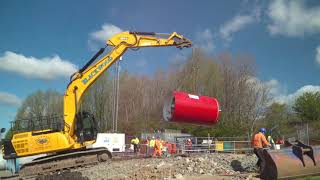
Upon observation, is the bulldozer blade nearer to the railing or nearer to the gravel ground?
the gravel ground

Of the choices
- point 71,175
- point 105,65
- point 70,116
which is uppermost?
point 105,65

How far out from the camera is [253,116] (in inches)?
2237

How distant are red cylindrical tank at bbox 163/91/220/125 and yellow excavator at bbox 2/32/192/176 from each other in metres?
6.82

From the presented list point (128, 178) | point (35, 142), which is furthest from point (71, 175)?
point (35, 142)

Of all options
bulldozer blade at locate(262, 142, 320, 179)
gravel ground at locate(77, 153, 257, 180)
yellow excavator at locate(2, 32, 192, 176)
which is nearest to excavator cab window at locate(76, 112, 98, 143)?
yellow excavator at locate(2, 32, 192, 176)

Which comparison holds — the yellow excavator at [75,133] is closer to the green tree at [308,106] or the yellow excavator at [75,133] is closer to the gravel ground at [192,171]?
the gravel ground at [192,171]

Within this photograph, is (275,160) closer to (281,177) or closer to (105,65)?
(281,177)

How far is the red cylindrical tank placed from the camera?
1498 centimetres

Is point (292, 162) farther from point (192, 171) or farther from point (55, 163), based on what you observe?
point (55, 163)

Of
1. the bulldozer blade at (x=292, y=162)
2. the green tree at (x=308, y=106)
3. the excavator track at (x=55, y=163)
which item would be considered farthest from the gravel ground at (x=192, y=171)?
the green tree at (x=308, y=106)

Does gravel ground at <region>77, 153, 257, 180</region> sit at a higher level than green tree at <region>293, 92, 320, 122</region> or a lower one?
lower

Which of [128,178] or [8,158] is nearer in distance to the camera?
[128,178]

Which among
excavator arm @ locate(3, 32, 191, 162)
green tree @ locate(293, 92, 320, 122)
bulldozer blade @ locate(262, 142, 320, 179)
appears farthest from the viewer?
green tree @ locate(293, 92, 320, 122)

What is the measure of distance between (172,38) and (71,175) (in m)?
9.72
